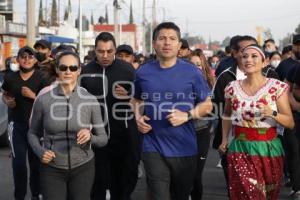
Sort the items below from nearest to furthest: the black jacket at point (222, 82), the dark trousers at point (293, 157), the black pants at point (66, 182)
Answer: the black pants at point (66, 182)
the black jacket at point (222, 82)
the dark trousers at point (293, 157)

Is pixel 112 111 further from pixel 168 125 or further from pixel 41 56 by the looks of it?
pixel 41 56

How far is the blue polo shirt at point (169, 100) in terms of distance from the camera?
461 cm

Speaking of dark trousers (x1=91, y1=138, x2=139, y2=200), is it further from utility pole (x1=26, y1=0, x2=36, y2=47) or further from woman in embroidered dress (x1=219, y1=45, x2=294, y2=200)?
utility pole (x1=26, y1=0, x2=36, y2=47)

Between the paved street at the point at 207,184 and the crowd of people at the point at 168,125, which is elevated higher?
the crowd of people at the point at 168,125

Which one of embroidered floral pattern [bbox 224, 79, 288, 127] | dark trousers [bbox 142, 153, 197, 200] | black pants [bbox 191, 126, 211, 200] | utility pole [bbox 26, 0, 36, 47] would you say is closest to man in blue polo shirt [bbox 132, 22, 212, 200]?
dark trousers [bbox 142, 153, 197, 200]

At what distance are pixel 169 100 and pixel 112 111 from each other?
4.81 ft

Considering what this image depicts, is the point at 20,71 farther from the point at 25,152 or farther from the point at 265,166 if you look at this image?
the point at 265,166

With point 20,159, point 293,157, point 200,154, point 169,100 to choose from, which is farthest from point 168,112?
point 293,157

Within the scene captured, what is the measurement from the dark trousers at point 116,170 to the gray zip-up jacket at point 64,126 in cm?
119

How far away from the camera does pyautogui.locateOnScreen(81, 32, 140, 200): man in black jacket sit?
5891 mm

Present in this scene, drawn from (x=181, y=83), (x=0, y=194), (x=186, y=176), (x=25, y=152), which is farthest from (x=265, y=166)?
(x=0, y=194)

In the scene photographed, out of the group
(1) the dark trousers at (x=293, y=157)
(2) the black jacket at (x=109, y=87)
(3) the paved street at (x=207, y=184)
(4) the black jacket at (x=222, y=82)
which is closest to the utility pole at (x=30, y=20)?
(3) the paved street at (x=207, y=184)

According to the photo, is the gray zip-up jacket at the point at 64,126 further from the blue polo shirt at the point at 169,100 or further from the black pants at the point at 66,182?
the blue polo shirt at the point at 169,100

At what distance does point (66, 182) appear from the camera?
4645 millimetres
